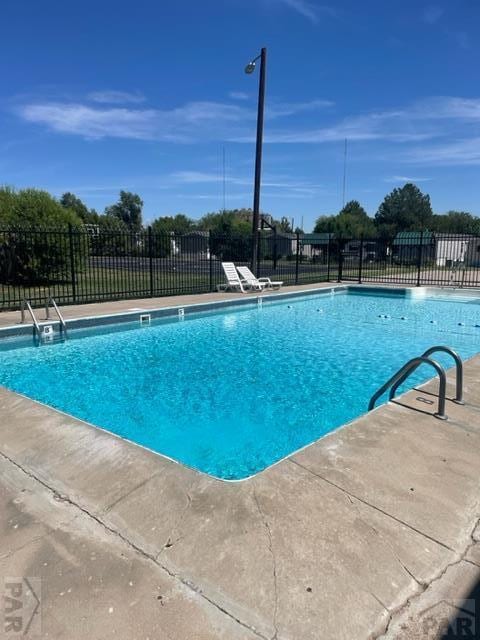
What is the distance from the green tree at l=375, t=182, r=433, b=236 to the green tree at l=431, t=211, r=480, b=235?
1504 mm

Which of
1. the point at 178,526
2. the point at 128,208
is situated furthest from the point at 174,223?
the point at 178,526

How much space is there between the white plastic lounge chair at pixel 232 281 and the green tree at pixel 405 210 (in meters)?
69.0

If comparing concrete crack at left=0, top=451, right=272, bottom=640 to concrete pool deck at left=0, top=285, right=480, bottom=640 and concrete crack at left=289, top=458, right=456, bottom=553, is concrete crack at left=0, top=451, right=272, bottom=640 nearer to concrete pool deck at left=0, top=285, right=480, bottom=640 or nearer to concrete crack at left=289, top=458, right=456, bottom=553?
concrete pool deck at left=0, top=285, right=480, bottom=640

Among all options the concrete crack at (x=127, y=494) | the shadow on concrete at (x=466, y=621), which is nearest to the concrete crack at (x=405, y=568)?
the shadow on concrete at (x=466, y=621)

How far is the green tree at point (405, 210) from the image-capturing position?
78.1 meters

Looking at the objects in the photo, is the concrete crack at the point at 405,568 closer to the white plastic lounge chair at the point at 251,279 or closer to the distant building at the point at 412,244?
the white plastic lounge chair at the point at 251,279

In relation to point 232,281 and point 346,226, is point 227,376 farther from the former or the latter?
point 346,226

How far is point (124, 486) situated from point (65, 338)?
6157mm

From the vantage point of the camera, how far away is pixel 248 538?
226 centimetres

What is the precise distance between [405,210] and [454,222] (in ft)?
28.8

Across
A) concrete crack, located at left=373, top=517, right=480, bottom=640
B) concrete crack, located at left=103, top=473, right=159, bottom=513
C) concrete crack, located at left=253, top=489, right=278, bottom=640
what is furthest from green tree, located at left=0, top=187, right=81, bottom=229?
concrete crack, located at left=373, top=517, right=480, bottom=640

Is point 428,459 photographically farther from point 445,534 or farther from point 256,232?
point 256,232

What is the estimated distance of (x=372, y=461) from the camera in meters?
3.03

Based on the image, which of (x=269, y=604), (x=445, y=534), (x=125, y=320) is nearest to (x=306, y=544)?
(x=269, y=604)
